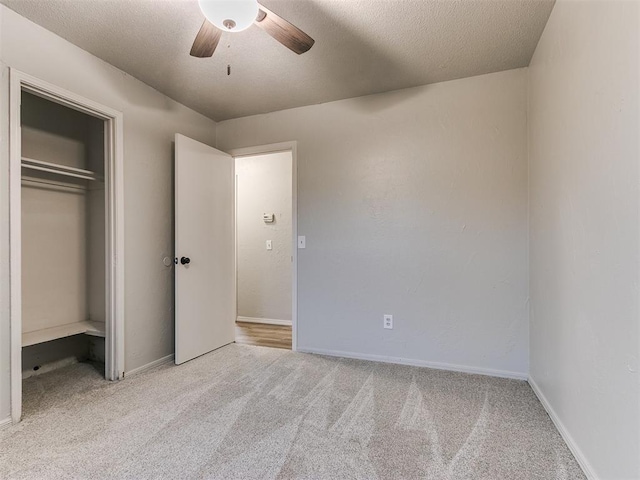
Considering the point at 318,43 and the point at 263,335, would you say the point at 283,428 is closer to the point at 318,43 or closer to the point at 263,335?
the point at 263,335

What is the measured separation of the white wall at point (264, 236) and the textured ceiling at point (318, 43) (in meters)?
1.59

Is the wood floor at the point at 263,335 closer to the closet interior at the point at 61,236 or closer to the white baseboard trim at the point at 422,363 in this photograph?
the white baseboard trim at the point at 422,363

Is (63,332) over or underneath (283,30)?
underneath

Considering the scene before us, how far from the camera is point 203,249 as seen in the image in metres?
3.08

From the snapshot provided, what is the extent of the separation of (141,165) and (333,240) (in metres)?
1.75

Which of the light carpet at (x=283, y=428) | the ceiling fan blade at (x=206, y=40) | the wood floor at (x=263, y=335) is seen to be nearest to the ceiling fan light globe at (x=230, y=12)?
the ceiling fan blade at (x=206, y=40)

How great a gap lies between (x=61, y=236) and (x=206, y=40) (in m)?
2.21

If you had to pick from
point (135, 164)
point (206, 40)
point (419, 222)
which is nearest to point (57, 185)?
point (135, 164)

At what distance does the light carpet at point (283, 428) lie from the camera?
1.47 metres

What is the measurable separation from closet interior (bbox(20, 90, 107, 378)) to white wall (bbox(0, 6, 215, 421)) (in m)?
0.38

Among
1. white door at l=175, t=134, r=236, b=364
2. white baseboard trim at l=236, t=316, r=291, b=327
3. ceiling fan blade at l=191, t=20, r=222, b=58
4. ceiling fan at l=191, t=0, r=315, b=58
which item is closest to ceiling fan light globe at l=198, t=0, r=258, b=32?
ceiling fan at l=191, t=0, r=315, b=58

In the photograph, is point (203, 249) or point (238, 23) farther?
point (203, 249)

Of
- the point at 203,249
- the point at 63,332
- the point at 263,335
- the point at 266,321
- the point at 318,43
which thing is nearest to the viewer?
the point at 318,43

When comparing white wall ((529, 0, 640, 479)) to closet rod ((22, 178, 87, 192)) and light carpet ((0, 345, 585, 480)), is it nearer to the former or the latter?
light carpet ((0, 345, 585, 480))
